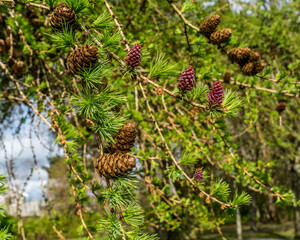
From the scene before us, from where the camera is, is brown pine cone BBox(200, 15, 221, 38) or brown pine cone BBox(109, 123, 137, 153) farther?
brown pine cone BBox(200, 15, 221, 38)

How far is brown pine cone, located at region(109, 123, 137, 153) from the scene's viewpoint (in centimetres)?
80

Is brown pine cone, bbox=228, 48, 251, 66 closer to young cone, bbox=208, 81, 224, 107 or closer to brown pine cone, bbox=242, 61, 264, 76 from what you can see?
brown pine cone, bbox=242, 61, 264, 76

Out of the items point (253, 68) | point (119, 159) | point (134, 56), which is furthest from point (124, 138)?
point (253, 68)

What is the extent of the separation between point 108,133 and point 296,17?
622cm

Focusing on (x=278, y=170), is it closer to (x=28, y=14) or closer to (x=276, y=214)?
(x=276, y=214)

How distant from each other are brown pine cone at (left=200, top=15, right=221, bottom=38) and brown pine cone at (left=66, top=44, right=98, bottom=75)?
66 centimetres

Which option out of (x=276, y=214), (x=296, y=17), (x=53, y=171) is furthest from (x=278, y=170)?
(x=53, y=171)

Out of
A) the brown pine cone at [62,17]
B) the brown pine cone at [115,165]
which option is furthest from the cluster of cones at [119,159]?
the brown pine cone at [62,17]

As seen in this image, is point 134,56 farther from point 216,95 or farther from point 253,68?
point 253,68

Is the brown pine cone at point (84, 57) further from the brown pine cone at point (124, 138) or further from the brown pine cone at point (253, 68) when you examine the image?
the brown pine cone at point (253, 68)

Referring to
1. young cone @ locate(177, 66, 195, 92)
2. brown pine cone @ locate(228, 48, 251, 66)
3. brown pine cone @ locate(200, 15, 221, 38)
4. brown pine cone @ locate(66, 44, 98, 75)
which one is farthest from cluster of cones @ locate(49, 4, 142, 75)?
brown pine cone @ locate(228, 48, 251, 66)

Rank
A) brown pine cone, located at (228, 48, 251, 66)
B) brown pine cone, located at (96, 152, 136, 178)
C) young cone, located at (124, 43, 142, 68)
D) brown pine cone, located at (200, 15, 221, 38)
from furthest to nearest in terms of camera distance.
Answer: brown pine cone, located at (228, 48, 251, 66)
brown pine cone, located at (200, 15, 221, 38)
young cone, located at (124, 43, 142, 68)
brown pine cone, located at (96, 152, 136, 178)

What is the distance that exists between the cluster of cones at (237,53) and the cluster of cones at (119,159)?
2.27ft

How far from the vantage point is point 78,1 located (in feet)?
2.76
